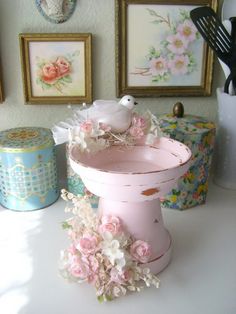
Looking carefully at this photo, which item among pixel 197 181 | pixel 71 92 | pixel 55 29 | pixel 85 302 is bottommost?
pixel 85 302

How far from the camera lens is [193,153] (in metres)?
0.83

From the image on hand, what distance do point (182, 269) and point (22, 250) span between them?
12.7 inches

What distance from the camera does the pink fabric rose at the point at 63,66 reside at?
91 centimetres

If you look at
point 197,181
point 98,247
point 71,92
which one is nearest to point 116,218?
point 98,247

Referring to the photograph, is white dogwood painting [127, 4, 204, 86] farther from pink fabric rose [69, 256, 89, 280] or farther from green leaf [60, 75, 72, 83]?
pink fabric rose [69, 256, 89, 280]

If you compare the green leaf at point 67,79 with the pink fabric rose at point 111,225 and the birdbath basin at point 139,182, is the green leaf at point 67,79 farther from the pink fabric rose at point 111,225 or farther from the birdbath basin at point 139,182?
the pink fabric rose at point 111,225

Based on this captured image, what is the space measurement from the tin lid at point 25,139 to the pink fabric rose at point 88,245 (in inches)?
11.9

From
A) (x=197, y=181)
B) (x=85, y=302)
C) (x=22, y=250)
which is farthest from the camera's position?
(x=197, y=181)

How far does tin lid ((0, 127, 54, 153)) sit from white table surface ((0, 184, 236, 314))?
0.54 feet

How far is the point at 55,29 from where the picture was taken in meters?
0.89

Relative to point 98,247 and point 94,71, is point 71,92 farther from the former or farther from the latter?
point 98,247

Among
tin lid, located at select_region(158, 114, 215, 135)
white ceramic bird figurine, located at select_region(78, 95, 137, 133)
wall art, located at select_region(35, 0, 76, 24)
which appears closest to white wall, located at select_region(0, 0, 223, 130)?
wall art, located at select_region(35, 0, 76, 24)

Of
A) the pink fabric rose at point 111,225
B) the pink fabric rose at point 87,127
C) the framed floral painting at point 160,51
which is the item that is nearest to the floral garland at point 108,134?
the pink fabric rose at point 87,127

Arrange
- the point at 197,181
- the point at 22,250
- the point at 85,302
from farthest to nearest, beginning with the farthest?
1. the point at 197,181
2. the point at 22,250
3. the point at 85,302
